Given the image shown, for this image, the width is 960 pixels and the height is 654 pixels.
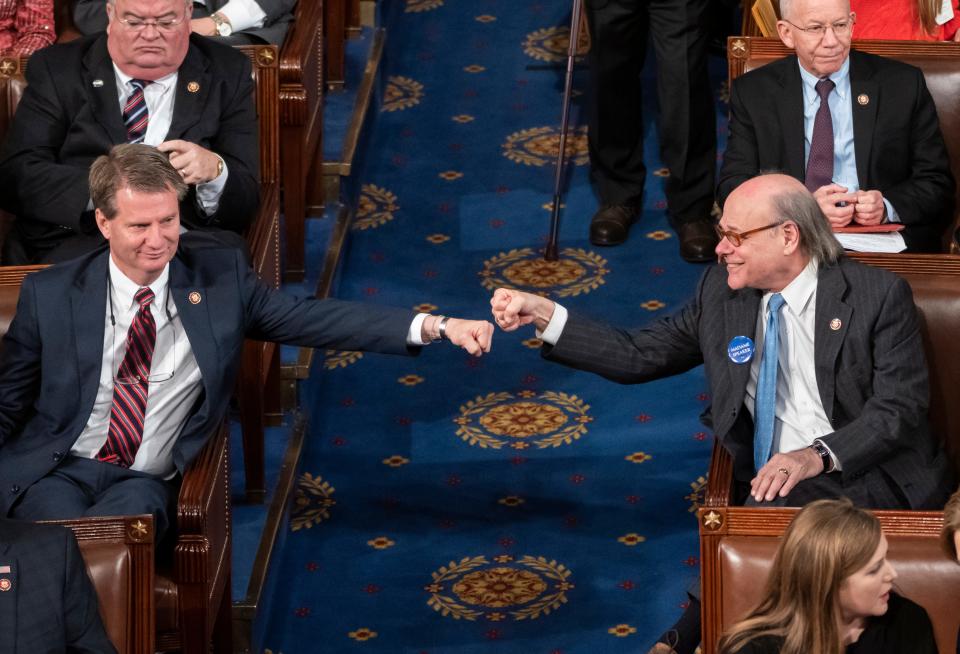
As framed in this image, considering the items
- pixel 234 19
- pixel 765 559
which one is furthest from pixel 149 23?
pixel 765 559

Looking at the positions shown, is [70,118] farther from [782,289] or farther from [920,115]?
[920,115]

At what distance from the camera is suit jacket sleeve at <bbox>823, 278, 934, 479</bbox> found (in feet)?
10.7

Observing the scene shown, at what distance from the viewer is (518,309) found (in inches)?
136

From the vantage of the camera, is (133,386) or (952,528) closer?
(952,528)

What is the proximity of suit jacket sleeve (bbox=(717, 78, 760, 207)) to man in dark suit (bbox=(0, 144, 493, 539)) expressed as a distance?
957mm

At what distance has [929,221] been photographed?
4.00m

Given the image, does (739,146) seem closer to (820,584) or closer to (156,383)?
(156,383)

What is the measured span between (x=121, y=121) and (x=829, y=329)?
1.65 meters

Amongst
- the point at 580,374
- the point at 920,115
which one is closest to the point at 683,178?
the point at 580,374

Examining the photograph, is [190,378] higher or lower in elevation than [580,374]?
higher

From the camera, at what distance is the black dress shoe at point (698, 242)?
5.00 metres

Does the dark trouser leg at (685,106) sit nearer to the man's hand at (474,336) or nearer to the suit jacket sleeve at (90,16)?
the suit jacket sleeve at (90,16)

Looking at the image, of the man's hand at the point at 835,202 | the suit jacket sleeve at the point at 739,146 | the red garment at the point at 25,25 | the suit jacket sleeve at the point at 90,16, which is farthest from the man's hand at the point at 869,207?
the red garment at the point at 25,25

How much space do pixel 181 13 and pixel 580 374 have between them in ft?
4.83
